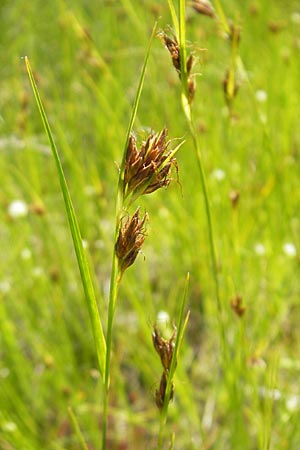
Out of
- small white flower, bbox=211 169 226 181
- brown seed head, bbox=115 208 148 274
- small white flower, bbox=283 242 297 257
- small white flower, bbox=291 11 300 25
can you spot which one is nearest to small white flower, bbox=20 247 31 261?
small white flower, bbox=211 169 226 181

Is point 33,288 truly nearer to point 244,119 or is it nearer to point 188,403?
point 188,403

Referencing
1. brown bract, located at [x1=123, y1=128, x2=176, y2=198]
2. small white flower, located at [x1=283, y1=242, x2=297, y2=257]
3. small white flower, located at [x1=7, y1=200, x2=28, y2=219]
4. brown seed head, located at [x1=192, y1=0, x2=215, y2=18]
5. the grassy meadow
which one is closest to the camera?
brown bract, located at [x1=123, y1=128, x2=176, y2=198]

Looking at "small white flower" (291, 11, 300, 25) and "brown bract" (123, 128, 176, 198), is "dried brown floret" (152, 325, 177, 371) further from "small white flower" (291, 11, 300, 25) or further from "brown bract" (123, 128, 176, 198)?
"small white flower" (291, 11, 300, 25)

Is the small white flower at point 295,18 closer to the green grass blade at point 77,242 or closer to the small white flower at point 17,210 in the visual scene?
the small white flower at point 17,210

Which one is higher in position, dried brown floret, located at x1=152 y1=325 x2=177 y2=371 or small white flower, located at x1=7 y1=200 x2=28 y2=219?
dried brown floret, located at x1=152 y1=325 x2=177 y2=371

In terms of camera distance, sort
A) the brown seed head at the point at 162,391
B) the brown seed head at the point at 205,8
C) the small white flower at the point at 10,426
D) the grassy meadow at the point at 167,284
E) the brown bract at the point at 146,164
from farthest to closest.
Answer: the grassy meadow at the point at 167,284 → the small white flower at the point at 10,426 → the brown seed head at the point at 205,8 → the brown seed head at the point at 162,391 → the brown bract at the point at 146,164

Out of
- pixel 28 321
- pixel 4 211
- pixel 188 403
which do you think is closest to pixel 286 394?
pixel 188 403

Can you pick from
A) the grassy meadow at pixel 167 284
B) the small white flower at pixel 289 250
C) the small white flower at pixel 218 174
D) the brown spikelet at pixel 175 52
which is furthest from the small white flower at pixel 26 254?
the brown spikelet at pixel 175 52
